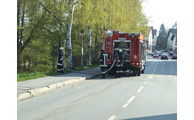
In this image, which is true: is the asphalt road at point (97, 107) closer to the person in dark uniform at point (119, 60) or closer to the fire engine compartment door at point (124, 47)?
the person in dark uniform at point (119, 60)

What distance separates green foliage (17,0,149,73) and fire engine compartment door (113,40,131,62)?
3446 millimetres

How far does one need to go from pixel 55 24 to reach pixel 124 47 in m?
11.6

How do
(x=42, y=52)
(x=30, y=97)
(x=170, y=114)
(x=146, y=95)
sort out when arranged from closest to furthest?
1. (x=170, y=114)
2. (x=30, y=97)
3. (x=146, y=95)
4. (x=42, y=52)

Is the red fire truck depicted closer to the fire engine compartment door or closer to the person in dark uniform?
the fire engine compartment door

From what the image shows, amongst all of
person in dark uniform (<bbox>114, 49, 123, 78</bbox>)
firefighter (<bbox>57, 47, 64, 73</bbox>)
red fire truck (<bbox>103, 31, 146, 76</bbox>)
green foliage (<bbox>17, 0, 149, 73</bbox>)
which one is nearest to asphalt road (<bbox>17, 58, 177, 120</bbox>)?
firefighter (<bbox>57, 47, 64, 73</bbox>)

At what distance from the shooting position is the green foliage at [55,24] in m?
21.8

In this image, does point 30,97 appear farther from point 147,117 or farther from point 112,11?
point 112,11

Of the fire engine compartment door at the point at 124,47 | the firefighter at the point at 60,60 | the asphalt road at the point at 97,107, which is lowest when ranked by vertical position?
the asphalt road at the point at 97,107

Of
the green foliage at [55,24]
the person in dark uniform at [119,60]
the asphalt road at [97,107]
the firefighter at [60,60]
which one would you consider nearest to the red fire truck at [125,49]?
the person in dark uniform at [119,60]

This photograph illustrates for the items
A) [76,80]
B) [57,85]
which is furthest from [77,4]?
[57,85]

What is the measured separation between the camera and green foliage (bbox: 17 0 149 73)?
21755 mm

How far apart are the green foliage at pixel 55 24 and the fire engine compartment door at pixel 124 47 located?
3446mm

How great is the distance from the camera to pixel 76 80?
52.1 ft

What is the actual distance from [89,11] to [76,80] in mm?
7527
